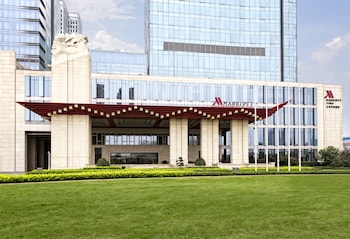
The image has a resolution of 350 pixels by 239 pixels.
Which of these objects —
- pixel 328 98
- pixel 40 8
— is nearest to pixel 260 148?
pixel 328 98

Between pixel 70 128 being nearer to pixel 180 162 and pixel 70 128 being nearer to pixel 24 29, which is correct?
pixel 180 162

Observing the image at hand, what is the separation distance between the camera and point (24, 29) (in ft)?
280

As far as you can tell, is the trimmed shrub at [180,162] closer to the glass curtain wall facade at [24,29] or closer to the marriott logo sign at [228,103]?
the marriott logo sign at [228,103]

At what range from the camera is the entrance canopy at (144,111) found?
34.5 metres

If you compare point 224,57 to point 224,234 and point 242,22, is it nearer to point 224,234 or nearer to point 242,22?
point 242,22

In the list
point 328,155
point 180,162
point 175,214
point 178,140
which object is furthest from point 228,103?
point 175,214

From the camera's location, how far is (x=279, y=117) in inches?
2430

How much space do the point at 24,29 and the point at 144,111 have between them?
61.4 meters

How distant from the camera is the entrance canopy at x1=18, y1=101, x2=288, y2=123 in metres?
34.5

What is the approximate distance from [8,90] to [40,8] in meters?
42.7

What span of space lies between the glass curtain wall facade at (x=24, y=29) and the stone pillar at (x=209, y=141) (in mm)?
59655

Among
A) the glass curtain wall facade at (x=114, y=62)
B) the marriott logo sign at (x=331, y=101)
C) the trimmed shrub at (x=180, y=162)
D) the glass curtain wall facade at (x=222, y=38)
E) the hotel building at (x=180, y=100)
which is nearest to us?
the hotel building at (x=180, y=100)

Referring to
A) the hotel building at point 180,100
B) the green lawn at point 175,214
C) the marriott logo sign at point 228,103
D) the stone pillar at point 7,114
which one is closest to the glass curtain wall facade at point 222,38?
the hotel building at point 180,100

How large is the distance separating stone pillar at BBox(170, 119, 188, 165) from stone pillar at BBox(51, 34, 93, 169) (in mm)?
8547
